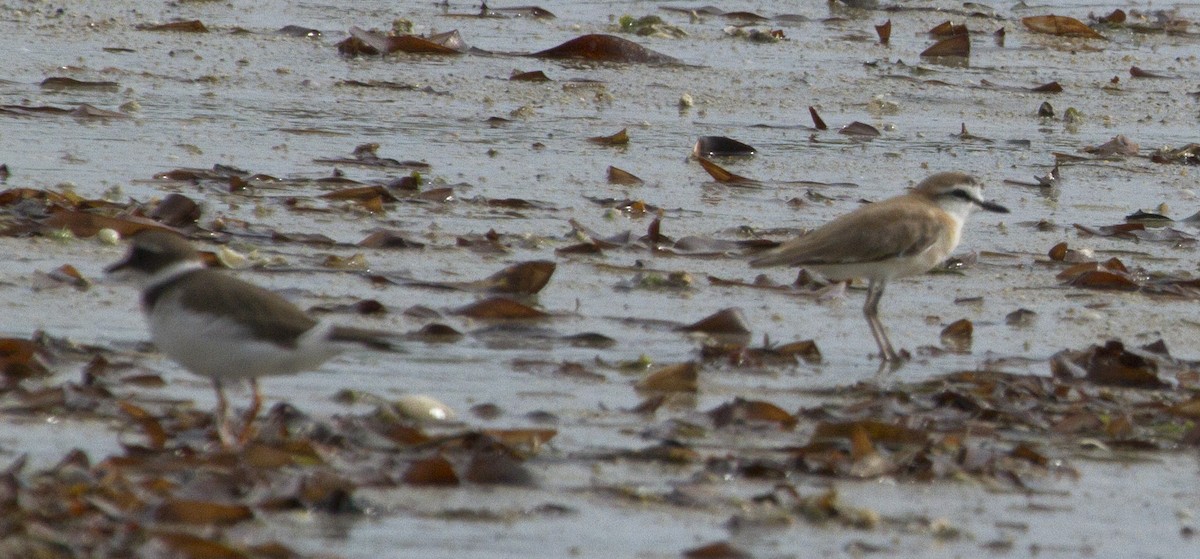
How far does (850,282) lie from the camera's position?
820cm

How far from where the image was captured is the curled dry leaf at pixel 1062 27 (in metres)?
15.6

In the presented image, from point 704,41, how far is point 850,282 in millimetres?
6515

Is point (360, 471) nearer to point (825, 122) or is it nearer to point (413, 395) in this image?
point (413, 395)

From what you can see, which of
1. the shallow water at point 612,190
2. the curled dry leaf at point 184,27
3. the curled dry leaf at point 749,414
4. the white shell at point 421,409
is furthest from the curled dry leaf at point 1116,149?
the white shell at point 421,409

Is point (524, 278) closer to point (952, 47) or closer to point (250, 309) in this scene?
point (250, 309)

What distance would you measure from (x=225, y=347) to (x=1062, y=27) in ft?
38.8

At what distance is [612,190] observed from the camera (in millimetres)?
9352

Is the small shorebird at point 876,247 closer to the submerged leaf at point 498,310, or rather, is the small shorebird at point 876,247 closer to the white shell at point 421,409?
the submerged leaf at point 498,310

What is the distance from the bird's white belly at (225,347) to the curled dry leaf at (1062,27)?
11.6 m

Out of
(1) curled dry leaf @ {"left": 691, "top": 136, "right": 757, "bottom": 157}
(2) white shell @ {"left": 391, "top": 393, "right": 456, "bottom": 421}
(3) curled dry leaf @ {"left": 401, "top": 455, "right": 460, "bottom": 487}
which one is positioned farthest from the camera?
(1) curled dry leaf @ {"left": 691, "top": 136, "right": 757, "bottom": 157}

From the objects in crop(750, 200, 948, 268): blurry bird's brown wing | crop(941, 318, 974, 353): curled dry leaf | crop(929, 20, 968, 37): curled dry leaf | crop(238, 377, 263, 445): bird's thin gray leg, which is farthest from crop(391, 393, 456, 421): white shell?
crop(929, 20, 968, 37): curled dry leaf

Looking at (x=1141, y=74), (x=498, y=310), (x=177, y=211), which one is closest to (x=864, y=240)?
(x=498, y=310)

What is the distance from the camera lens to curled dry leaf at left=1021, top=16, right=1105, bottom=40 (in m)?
15.6

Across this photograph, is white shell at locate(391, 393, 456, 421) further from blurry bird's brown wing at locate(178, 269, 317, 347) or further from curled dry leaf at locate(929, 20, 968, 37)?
curled dry leaf at locate(929, 20, 968, 37)
